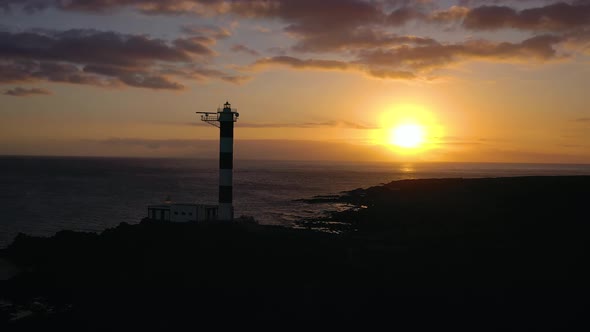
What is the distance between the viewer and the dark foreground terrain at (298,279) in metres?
Result: 21.9

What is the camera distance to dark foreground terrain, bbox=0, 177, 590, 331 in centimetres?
2188

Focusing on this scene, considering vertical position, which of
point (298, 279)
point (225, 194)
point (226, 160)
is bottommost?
point (298, 279)

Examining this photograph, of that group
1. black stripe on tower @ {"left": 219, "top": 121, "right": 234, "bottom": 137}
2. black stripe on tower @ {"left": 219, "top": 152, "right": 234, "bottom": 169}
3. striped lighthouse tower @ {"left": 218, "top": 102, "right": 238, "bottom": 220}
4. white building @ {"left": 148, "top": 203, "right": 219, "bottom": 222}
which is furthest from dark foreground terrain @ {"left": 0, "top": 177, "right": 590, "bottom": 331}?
black stripe on tower @ {"left": 219, "top": 121, "right": 234, "bottom": 137}

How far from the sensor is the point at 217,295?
24.2 metres

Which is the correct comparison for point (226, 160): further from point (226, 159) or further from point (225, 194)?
point (225, 194)

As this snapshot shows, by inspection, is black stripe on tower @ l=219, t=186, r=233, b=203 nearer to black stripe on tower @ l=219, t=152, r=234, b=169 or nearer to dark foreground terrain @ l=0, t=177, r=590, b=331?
black stripe on tower @ l=219, t=152, r=234, b=169

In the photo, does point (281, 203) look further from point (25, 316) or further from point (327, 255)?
point (25, 316)

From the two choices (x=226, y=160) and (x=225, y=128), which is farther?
(x=225, y=128)

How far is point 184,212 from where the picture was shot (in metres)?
38.6

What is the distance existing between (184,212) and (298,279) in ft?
50.2

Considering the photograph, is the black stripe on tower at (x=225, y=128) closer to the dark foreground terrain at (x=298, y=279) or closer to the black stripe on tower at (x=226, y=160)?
the black stripe on tower at (x=226, y=160)

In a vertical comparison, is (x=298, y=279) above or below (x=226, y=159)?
below

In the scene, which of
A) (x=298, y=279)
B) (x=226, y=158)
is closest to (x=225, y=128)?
(x=226, y=158)

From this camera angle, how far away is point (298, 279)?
26094 millimetres
